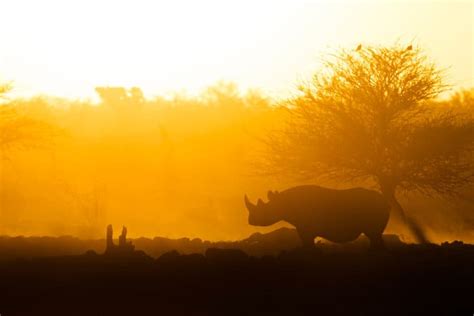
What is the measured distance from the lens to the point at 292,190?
83.1 ft

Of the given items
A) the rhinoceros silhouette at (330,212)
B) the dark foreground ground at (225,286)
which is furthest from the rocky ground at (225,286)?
the rhinoceros silhouette at (330,212)

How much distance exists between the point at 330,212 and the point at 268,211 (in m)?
2.21

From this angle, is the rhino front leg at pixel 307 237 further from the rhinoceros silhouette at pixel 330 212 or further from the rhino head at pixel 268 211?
the rhino head at pixel 268 211

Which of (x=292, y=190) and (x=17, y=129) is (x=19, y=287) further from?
(x=17, y=129)

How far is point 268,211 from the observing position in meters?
25.7

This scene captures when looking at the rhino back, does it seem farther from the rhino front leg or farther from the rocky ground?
the rocky ground

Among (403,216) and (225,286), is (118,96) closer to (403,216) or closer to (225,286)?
(403,216)

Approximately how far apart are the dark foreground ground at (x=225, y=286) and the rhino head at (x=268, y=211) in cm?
569

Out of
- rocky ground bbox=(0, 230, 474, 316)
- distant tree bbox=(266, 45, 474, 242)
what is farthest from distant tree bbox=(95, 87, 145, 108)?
rocky ground bbox=(0, 230, 474, 316)

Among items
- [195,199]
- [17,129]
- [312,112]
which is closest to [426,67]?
[312,112]

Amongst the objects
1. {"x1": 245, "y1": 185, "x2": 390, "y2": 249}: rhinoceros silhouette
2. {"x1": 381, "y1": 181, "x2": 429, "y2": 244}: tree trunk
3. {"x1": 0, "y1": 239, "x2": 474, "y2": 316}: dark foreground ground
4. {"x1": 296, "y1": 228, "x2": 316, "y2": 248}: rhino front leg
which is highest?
{"x1": 381, "y1": 181, "x2": 429, "y2": 244}: tree trunk

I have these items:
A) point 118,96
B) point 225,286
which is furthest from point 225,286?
point 118,96

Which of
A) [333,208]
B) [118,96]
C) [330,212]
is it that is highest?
[118,96]

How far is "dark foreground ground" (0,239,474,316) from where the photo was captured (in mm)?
14250
